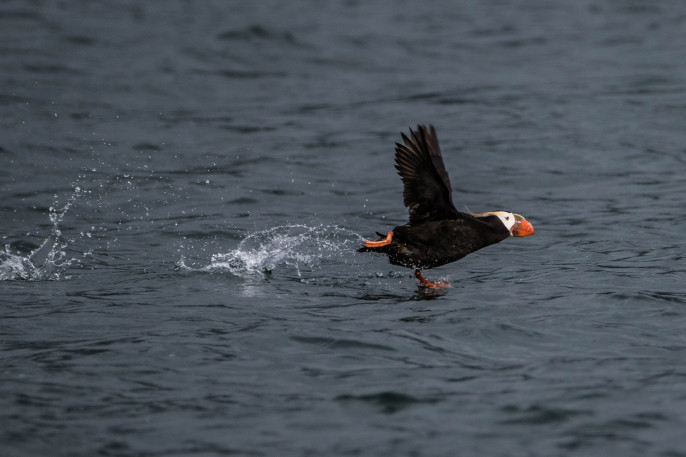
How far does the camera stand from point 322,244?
809cm

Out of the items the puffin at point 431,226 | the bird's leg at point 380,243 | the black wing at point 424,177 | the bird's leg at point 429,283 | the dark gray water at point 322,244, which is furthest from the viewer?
the bird's leg at point 429,283

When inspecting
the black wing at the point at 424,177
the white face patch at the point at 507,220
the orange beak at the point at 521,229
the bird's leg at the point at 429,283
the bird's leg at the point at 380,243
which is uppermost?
the black wing at the point at 424,177

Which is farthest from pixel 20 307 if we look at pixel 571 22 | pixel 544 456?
pixel 571 22

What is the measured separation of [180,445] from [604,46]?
15.8 m

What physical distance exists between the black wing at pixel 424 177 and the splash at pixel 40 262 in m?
2.73

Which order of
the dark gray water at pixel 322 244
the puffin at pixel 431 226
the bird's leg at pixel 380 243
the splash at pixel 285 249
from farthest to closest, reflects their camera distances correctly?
the splash at pixel 285 249 < the bird's leg at pixel 380 243 < the puffin at pixel 431 226 < the dark gray water at pixel 322 244

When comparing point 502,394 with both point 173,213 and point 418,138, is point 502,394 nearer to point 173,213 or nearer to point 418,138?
point 418,138

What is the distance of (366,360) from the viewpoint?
5.09m

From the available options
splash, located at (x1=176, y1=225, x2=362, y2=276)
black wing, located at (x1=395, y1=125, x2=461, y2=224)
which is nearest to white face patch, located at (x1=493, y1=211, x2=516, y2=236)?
black wing, located at (x1=395, y1=125, x2=461, y2=224)

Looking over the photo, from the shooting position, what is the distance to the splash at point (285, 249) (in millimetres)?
7180

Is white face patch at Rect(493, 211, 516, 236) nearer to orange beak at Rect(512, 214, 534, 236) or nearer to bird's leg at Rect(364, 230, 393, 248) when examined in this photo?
orange beak at Rect(512, 214, 534, 236)

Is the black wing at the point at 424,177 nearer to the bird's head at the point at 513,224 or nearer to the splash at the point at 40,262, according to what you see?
the bird's head at the point at 513,224

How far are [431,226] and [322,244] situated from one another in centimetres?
177

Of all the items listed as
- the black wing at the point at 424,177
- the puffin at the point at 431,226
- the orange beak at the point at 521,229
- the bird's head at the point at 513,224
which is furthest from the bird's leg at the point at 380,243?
the orange beak at the point at 521,229
